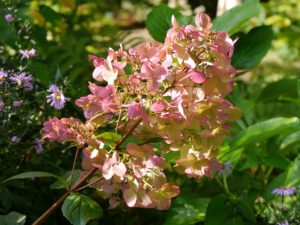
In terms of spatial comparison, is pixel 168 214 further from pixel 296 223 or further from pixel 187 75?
pixel 187 75

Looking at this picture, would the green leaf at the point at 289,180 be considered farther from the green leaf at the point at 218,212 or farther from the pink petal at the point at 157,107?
the pink petal at the point at 157,107

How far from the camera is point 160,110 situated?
0.75 meters

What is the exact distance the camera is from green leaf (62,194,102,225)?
84cm

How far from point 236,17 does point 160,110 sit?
0.70 meters

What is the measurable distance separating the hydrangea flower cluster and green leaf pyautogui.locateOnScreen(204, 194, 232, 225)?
0.40m

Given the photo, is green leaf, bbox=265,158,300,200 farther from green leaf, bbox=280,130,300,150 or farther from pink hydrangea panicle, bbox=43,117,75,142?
pink hydrangea panicle, bbox=43,117,75,142

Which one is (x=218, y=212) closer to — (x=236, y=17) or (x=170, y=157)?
(x=170, y=157)

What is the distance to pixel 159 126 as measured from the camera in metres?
0.78

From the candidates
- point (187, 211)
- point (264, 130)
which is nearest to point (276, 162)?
point (264, 130)

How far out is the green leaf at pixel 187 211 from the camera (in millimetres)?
1329

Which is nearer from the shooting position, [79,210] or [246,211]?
[79,210]

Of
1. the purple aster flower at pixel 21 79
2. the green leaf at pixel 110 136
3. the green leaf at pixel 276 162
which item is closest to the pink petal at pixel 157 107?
the green leaf at pixel 110 136

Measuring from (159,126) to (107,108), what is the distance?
11 cm

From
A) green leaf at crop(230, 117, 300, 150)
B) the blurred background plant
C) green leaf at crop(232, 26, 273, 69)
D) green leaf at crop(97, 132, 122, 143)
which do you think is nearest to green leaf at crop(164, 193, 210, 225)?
the blurred background plant
